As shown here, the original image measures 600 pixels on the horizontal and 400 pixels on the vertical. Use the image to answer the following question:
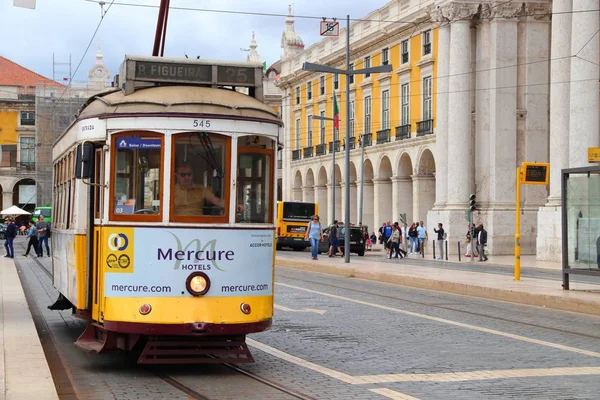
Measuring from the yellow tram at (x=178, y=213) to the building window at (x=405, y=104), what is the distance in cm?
4739

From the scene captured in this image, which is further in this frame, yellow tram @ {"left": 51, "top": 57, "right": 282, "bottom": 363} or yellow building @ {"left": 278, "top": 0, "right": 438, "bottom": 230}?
yellow building @ {"left": 278, "top": 0, "right": 438, "bottom": 230}

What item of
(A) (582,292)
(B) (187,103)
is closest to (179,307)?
(B) (187,103)

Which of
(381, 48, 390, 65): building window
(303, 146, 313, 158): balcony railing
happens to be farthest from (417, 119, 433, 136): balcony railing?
(303, 146, 313, 158): balcony railing

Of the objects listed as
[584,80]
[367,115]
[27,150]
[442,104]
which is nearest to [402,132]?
[367,115]

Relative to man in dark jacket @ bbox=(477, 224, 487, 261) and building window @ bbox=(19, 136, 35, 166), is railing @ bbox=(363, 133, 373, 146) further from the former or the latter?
building window @ bbox=(19, 136, 35, 166)

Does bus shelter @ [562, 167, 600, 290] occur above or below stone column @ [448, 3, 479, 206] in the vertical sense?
below

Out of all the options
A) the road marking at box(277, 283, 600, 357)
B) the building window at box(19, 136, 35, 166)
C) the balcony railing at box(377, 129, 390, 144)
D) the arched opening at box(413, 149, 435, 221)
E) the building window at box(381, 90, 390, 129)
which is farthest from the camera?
the building window at box(19, 136, 35, 166)

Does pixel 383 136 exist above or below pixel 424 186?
above

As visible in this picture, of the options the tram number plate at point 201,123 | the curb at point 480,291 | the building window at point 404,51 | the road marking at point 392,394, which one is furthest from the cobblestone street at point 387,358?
the building window at point 404,51

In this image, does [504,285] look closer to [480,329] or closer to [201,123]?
[480,329]

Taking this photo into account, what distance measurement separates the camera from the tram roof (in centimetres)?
1020

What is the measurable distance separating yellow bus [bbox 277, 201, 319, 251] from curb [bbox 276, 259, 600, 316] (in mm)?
21922

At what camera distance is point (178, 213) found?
1005cm

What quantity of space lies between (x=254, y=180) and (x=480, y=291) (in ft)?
40.8
